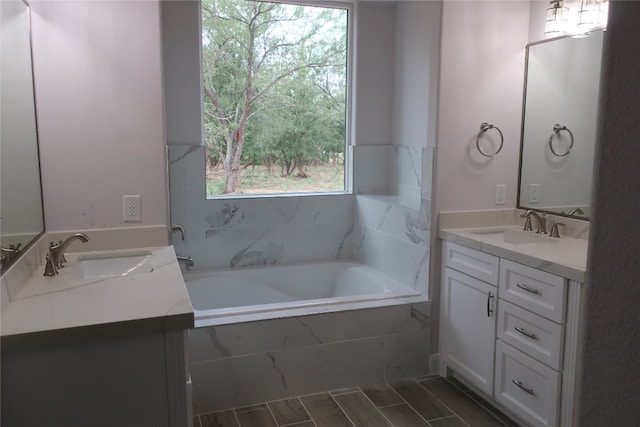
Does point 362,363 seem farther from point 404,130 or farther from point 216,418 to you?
point 404,130

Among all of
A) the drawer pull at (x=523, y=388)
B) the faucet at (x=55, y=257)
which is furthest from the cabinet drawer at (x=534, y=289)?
the faucet at (x=55, y=257)

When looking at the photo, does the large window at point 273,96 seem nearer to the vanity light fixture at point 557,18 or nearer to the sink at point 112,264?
the sink at point 112,264

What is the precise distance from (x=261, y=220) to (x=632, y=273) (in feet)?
10.7

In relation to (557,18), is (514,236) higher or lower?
lower

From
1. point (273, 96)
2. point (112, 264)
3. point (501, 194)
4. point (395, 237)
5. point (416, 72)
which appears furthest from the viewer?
point (273, 96)

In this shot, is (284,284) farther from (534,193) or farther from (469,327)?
(534,193)

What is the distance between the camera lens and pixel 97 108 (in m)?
2.34

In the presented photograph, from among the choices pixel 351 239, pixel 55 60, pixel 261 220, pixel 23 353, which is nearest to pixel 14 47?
pixel 55 60

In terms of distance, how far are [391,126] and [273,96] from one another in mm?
858

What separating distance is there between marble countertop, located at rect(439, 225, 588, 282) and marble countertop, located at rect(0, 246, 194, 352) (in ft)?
4.99

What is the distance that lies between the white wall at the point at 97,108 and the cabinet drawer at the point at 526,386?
185cm

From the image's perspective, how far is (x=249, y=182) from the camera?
3.71m

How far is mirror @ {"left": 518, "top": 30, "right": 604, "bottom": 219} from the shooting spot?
2.74 metres

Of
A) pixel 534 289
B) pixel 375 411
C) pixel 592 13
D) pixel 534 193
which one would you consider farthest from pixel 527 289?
pixel 592 13
